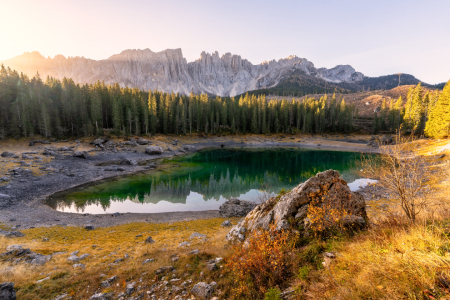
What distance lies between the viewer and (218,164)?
5144cm

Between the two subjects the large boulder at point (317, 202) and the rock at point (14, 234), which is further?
the rock at point (14, 234)

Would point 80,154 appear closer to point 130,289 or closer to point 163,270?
point 163,270

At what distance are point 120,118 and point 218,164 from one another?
4754 cm

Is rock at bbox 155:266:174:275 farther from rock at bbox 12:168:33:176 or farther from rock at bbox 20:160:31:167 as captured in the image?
rock at bbox 20:160:31:167

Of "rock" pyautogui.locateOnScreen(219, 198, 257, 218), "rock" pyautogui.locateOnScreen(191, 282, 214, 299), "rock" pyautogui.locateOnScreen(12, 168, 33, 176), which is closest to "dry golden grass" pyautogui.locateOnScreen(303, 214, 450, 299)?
"rock" pyautogui.locateOnScreen(191, 282, 214, 299)

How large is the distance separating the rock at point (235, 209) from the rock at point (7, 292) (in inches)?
681

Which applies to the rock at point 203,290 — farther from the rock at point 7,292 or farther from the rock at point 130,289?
the rock at point 7,292

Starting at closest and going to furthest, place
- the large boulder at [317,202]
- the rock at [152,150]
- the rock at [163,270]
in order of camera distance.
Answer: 1. the rock at [163,270]
2. the large boulder at [317,202]
3. the rock at [152,150]

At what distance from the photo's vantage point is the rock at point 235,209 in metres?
22.0

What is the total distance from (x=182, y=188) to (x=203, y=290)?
90.8 feet

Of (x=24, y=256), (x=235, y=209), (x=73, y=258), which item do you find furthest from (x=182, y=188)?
(x=24, y=256)

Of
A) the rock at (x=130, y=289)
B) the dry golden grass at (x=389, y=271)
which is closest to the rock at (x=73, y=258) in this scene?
the rock at (x=130, y=289)

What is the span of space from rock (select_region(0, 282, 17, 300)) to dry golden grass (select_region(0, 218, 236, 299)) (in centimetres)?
40

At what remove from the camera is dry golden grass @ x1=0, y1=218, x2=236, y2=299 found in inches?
299
